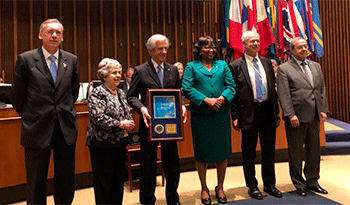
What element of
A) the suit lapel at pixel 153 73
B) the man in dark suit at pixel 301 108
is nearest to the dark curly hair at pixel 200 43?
the suit lapel at pixel 153 73


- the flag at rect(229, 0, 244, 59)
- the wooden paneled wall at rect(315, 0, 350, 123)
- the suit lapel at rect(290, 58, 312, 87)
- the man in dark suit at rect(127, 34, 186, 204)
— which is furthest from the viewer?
the wooden paneled wall at rect(315, 0, 350, 123)

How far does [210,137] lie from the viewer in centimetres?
281

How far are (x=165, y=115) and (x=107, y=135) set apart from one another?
1.71 feet

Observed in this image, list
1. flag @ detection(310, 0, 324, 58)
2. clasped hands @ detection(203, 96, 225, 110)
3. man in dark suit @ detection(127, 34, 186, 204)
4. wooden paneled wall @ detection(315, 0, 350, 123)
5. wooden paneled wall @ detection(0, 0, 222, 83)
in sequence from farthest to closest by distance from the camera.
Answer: wooden paneled wall @ detection(315, 0, 350, 123)
flag @ detection(310, 0, 324, 58)
wooden paneled wall @ detection(0, 0, 222, 83)
clasped hands @ detection(203, 96, 225, 110)
man in dark suit @ detection(127, 34, 186, 204)

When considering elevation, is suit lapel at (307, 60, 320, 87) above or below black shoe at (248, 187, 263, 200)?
above

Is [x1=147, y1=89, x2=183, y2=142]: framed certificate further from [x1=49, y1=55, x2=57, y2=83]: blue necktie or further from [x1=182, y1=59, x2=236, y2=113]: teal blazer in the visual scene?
[x1=49, y1=55, x2=57, y2=83]: blue necktie


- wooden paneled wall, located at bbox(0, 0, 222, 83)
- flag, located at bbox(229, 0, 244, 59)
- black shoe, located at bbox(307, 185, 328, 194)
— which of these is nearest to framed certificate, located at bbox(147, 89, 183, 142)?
black shoe, located at bbox(307, 185, 328, 194)

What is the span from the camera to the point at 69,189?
2207 millimetres

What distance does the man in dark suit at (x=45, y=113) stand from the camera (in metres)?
2.08

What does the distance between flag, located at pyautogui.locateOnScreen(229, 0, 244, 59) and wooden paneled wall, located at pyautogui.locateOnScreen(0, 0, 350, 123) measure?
0.49 metres

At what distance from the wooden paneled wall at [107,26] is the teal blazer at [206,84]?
3779 mm

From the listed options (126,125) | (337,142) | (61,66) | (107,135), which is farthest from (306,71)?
(337,142)

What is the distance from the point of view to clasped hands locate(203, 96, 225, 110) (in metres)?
2.70

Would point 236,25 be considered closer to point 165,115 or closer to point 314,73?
point 314,73
